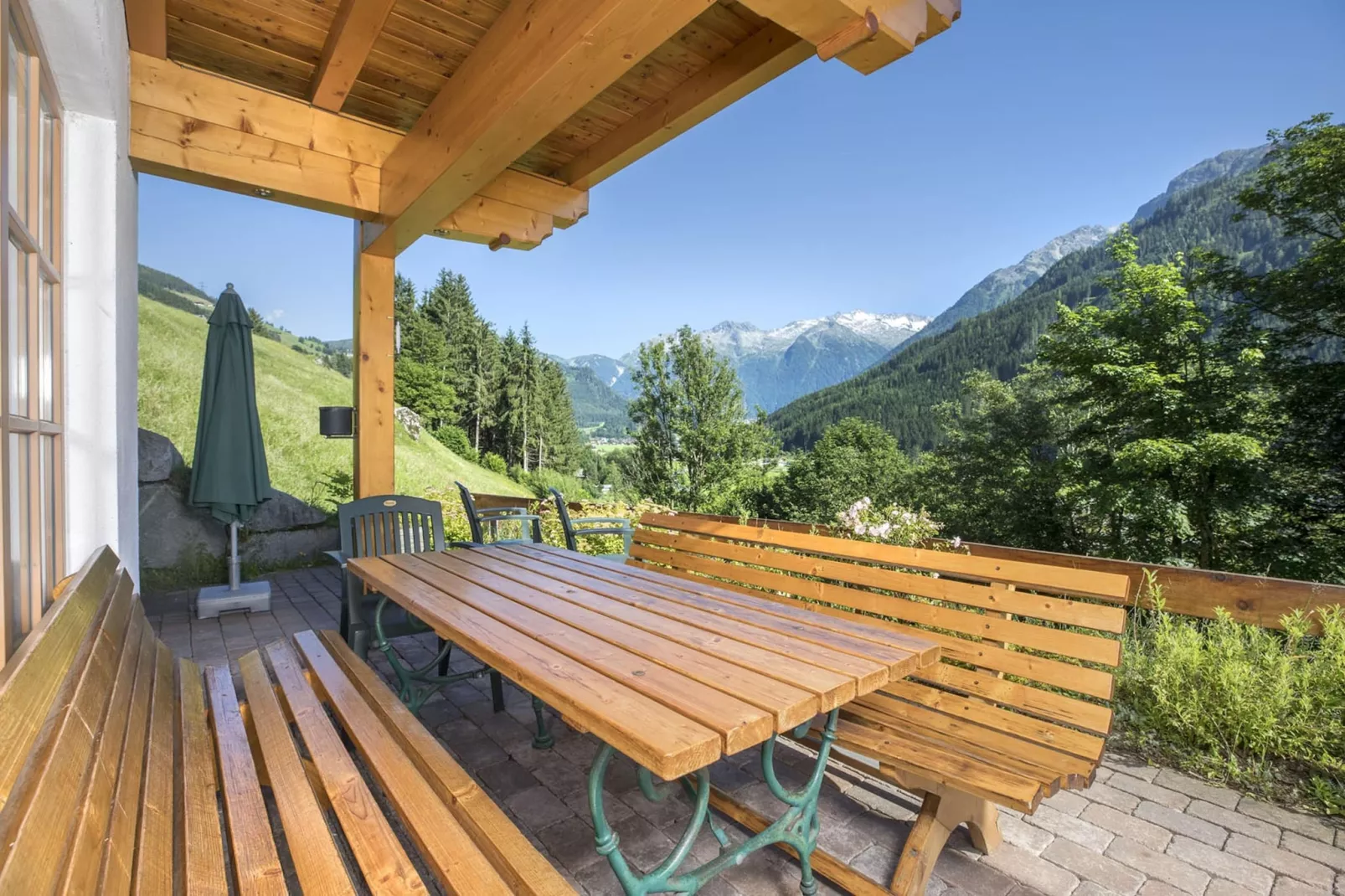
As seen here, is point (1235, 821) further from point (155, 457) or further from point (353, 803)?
point (155, 457)

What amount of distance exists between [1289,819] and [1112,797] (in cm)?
52

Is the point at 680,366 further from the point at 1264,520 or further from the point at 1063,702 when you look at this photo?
the point at 1063,702

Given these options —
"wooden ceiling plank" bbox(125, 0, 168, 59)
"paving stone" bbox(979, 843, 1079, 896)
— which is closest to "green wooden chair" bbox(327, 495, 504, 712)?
"paving stone" bbox(979, 843, 1079, 896)

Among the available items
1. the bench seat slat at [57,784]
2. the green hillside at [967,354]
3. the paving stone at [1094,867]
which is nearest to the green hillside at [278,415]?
the bench seat slat at [57,784]

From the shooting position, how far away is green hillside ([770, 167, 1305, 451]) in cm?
5679

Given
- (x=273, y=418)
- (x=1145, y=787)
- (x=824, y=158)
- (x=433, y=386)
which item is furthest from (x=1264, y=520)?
(x=824, y=158)

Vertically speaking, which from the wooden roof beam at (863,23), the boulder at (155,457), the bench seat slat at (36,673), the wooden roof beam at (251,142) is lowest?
the bench seat slat at (36,673)

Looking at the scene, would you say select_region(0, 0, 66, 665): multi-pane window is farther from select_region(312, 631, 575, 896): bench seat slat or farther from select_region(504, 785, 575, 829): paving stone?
select_region(504, 785, 575, 829): paving stone

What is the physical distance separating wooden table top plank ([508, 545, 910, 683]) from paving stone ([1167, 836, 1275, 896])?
46.9 inches

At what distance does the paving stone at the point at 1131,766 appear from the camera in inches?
92.9

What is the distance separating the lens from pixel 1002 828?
1.96 metres

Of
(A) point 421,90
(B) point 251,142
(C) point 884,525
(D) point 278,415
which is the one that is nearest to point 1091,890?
(C) point 884,525

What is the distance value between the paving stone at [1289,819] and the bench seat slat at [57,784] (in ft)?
9.88

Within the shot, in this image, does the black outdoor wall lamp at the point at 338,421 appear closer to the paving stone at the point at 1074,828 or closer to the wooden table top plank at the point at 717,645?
the wooden table top plank at the point at 717,645
